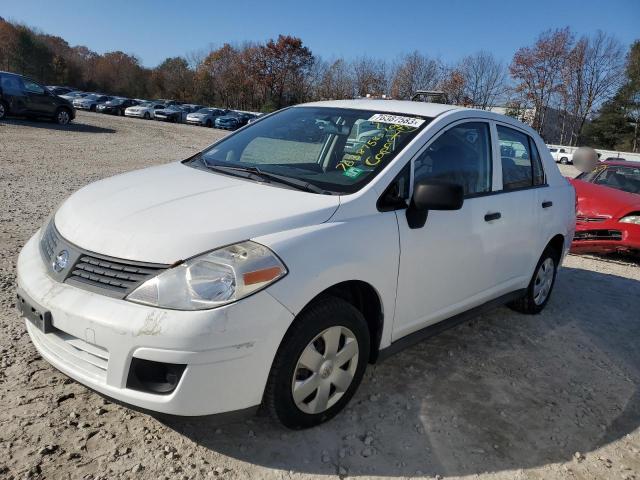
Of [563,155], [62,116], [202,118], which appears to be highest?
[62,116]

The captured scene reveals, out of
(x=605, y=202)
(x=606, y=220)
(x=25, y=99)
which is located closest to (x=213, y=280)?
(x=606, y=220)

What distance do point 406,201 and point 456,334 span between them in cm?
165

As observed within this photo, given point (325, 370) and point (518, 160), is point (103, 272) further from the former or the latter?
point (518, 160)

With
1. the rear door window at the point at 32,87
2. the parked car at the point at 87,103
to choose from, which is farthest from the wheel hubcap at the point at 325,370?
the parked car at the point at 87,103

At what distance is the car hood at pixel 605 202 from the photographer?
22.8 ft

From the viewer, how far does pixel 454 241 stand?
3289mm

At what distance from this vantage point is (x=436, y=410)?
309cm

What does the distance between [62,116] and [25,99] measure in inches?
71.0

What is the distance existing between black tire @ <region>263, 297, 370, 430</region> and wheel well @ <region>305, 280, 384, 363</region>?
108 mm

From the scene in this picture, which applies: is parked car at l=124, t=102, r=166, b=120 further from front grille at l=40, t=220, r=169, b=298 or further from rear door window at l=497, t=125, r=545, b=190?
front grille at l=40, t=220, r=169, b=298

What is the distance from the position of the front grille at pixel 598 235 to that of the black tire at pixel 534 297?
8.15ft

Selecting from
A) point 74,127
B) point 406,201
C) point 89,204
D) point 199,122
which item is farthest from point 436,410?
point 199,122

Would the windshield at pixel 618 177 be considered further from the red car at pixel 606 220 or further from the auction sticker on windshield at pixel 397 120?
the auction sticker on windshield at pixel 397 120

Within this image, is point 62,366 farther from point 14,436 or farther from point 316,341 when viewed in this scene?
point 316,341
